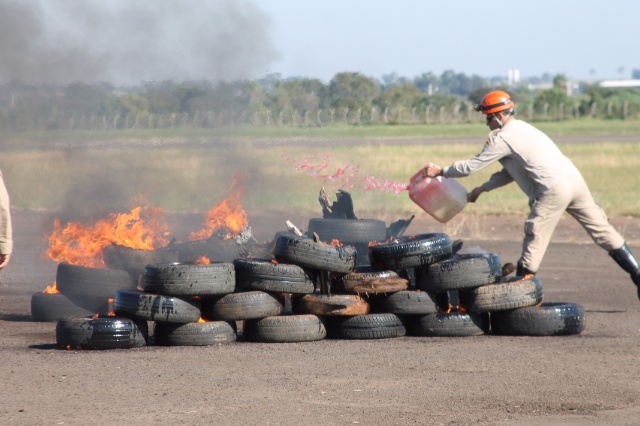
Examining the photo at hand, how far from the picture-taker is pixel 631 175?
1302 inches

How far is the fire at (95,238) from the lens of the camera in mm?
11828

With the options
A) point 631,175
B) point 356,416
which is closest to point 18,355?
point 356,416

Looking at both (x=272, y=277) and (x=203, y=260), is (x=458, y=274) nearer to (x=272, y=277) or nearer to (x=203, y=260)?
(x=272, y=277)

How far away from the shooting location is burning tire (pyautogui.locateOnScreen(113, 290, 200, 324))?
366 inches

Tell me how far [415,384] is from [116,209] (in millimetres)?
7049

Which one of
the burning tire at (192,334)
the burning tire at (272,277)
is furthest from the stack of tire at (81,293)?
the burning tire at (272,277)

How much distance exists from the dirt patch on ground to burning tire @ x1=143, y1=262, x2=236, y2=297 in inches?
20.4

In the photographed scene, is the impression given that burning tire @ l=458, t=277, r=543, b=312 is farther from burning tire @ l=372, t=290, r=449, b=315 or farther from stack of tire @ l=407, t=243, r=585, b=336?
burning tire @ l=372, t=290, r=449, b=315

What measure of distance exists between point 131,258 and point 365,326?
9.50 feet

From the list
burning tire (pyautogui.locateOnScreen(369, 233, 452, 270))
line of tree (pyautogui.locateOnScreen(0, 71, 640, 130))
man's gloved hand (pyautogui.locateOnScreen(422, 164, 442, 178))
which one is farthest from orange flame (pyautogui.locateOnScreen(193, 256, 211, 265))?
line of tree (pyautogui.locateOnScreen(0, 71, 640, 130))

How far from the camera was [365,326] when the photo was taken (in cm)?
988

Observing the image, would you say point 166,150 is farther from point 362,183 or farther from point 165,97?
point 362,183

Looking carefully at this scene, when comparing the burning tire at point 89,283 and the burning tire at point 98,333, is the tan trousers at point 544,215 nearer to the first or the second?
the burning tire at point 98,333

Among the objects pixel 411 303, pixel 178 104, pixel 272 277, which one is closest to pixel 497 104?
pixel 411 303
